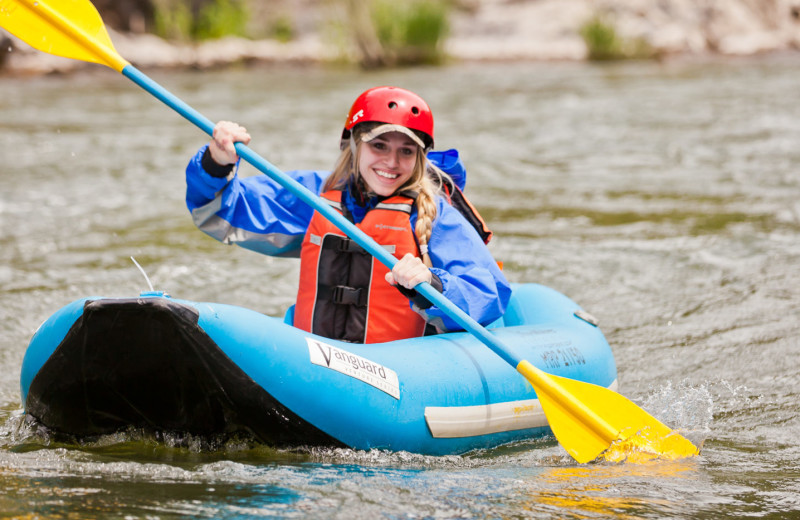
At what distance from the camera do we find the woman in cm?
316

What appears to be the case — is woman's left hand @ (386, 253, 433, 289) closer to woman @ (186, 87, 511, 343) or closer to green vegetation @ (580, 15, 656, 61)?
woman @ (186, 87, 511, 343)

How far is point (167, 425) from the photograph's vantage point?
8.41ft

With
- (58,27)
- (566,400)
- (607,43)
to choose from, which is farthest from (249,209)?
(607,43)

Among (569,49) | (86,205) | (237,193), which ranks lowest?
(237,193)

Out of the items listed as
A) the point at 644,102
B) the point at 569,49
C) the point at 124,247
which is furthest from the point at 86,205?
the point at 569,49

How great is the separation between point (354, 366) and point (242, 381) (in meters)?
0.33

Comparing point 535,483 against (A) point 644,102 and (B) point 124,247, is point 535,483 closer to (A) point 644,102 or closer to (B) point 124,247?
(B) point 124,247

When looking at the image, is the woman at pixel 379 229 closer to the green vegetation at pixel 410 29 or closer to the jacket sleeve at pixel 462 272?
the jacket sleeve at pixel 462 272

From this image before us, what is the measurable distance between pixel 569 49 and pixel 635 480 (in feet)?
48.5

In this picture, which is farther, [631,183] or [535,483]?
[631,183]

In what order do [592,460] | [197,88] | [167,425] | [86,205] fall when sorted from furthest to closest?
[197,88]
[86,205]
[592,460]
[167,425]

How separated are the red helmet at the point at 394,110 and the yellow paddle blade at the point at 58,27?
0.80 m

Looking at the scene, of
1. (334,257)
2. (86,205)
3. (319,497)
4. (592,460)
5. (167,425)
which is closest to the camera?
(319,497)

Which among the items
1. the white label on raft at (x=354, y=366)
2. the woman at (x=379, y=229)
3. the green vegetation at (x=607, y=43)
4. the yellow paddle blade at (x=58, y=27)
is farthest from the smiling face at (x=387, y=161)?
the green vegetation at (x=607, y=43)
